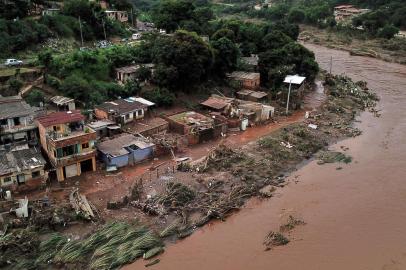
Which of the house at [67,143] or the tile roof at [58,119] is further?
the tile roof at [58,119]

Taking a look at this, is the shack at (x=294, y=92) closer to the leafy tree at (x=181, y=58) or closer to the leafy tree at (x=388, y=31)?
the leafy tree at (x=181, y=58)

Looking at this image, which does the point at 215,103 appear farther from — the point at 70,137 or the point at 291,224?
the point at 291,224

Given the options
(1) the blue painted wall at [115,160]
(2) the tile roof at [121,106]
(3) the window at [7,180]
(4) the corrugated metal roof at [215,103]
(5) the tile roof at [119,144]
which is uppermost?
(2) the tile roof at [121,106]

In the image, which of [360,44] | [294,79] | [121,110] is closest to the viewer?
[121,110]

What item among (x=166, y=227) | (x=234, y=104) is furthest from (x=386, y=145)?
(x=166, y=227)

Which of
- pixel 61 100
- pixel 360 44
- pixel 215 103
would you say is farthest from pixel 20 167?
pixel 360 44

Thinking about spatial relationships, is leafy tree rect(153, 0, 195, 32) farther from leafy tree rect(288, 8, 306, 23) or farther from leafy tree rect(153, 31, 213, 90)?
leafy tree rect(288, 8, 306, 23)

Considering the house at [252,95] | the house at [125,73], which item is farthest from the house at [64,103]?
the house at [252,95]
